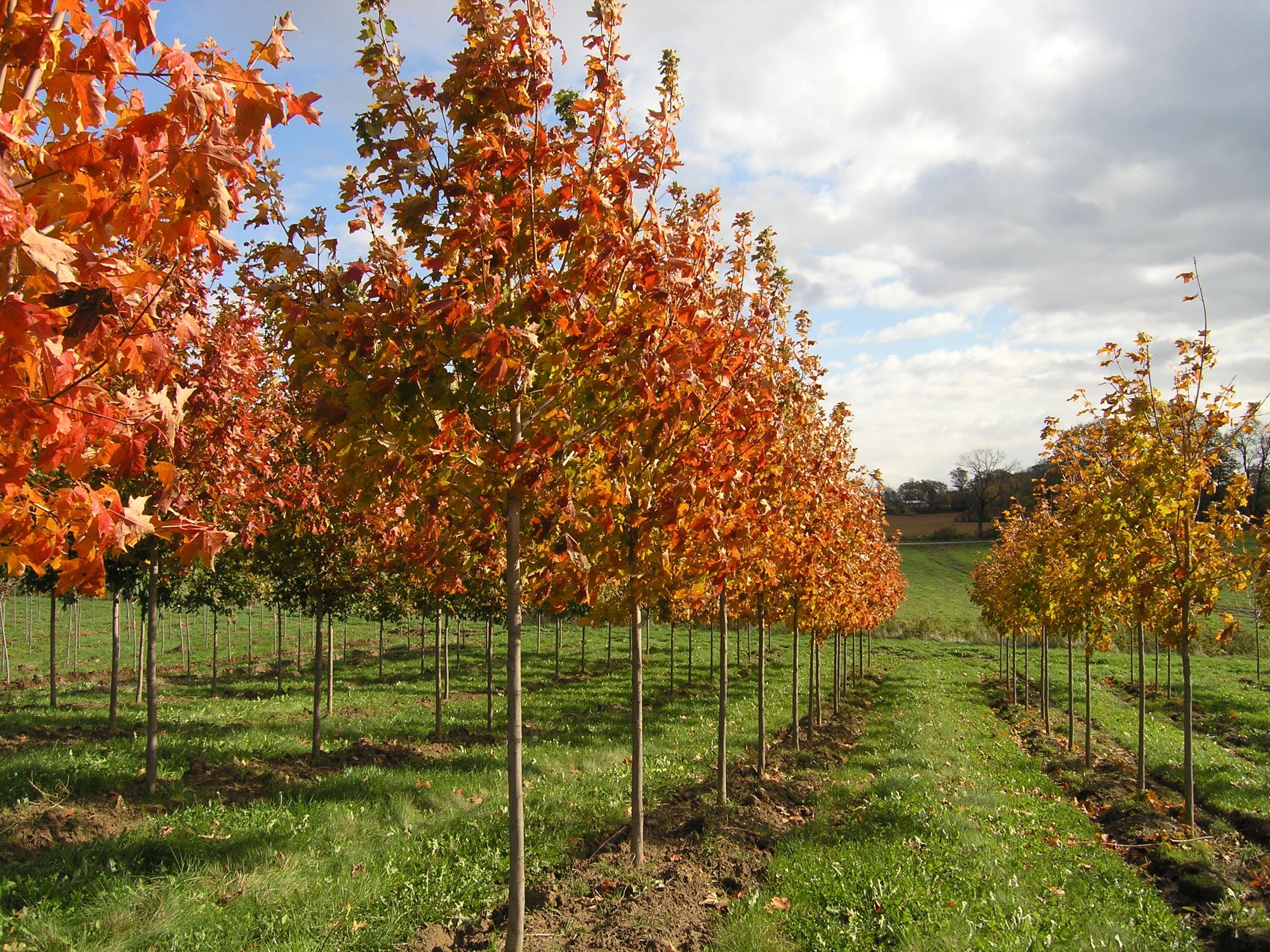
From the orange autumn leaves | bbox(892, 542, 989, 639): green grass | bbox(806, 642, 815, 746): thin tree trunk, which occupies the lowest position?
bbox(892, 542, 989, 639): green grass

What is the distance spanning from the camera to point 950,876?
255 inches

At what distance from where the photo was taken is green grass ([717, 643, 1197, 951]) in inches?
212

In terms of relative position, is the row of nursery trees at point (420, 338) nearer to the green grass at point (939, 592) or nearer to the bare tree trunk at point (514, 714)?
the bare tree trunk at point (514, 714)

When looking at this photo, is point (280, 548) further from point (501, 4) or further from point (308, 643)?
point (308, 643)

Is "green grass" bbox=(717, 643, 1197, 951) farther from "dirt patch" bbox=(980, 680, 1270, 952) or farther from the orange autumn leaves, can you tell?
the orange autumn leaves

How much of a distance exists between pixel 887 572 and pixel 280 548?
1928cm

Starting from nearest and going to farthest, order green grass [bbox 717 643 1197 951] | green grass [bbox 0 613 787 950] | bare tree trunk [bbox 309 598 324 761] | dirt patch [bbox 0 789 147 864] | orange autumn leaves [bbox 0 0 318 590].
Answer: orange autumn leaves [bbox 0 0 318 590] → green grass [bbox 0 613 787 950] → green grass [bbox 717 643 1197 951] → dirt patch [bbox 0 789 147 864] → bare tree trunk [bbox 309 598 324 761]

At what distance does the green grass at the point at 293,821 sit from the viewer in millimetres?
4961

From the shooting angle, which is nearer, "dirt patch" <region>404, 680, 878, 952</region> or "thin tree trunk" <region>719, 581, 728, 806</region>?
"dirt patch" <region>404, 680, 878, 952</region>

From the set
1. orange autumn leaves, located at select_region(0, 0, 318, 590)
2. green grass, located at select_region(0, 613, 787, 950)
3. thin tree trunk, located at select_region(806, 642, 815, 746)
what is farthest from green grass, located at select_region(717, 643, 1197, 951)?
orange autumn leaves, located at select_region(0, 0, 318, 590)

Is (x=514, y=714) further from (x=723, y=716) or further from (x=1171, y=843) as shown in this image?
(x=1171, y=843)

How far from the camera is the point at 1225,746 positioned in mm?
17234

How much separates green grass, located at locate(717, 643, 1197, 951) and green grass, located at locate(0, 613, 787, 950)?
7.21ft

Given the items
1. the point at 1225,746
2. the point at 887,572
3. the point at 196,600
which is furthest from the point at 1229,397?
the point at 196,600
